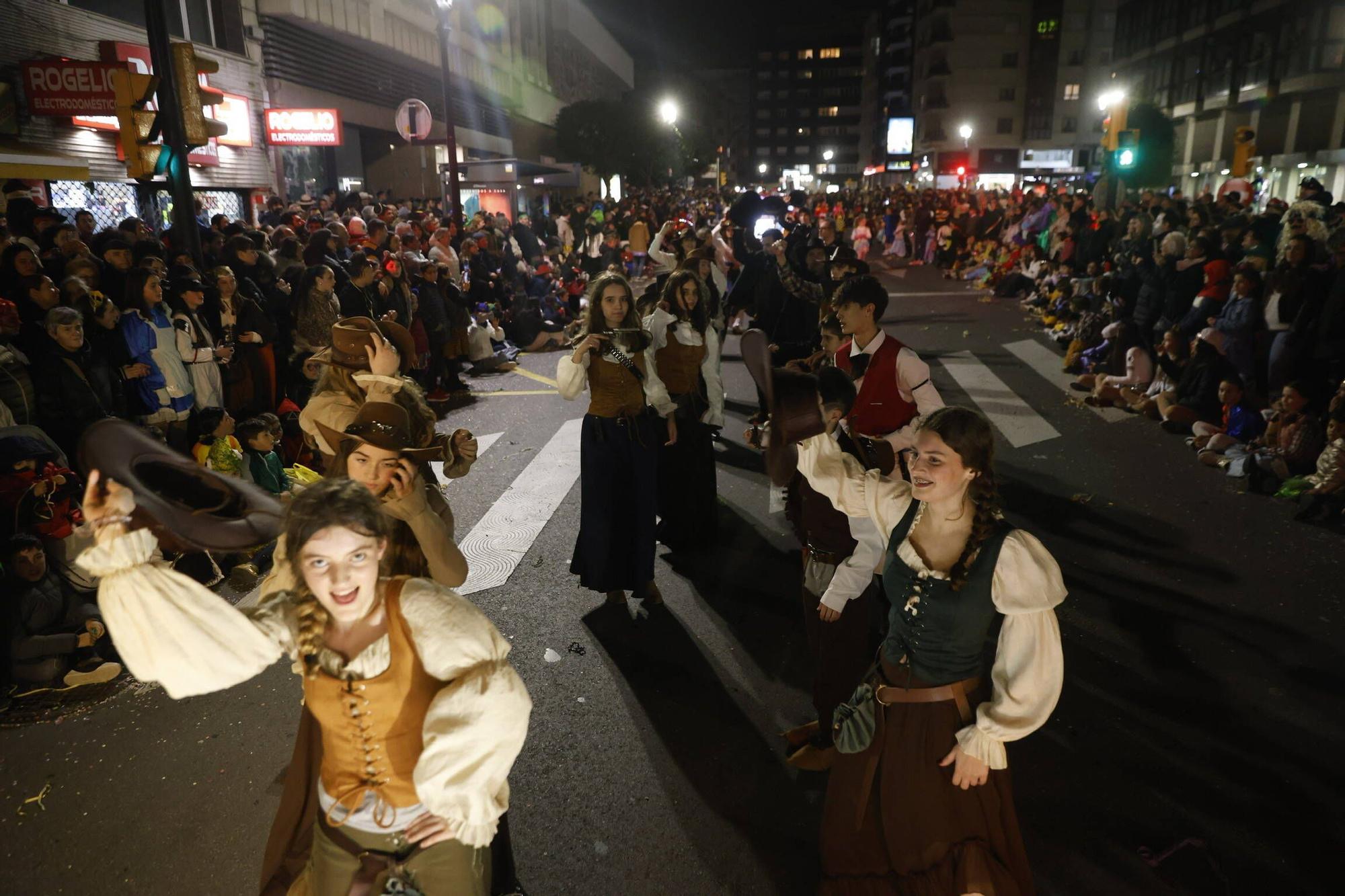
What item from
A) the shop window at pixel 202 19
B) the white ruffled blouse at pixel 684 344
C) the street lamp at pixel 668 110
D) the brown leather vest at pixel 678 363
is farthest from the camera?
the street lamp at pixel 668 110

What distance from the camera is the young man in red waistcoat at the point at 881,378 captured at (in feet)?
15.8

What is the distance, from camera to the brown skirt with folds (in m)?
2.87

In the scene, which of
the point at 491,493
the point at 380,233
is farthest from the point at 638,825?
the point at 380,233

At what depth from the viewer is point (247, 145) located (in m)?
19.9

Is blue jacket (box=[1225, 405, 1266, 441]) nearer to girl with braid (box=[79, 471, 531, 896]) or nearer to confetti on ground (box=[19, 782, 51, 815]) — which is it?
girl with braid (box=[79, 471, 531, 896])

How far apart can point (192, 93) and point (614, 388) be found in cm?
629

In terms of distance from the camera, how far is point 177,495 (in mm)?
2160

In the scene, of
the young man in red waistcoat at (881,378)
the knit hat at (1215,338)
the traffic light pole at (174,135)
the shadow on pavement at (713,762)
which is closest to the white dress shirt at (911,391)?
the young man in red waistcoat at (881,378)

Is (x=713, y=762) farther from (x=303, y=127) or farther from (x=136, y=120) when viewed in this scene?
(x=303, y=127)

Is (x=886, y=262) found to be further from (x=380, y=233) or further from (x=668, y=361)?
(x=668, y=361)

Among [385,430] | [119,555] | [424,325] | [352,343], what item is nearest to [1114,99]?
[424,325]

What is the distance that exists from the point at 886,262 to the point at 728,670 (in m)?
28.2

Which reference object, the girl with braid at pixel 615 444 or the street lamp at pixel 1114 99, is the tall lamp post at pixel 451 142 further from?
the street lamp at pixel 1114 99

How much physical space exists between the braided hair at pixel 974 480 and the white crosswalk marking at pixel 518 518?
3.67 m
